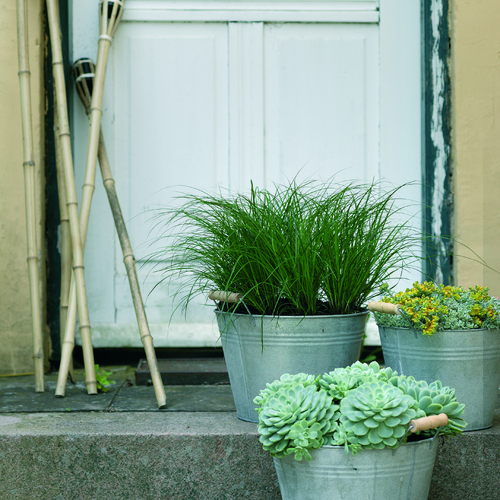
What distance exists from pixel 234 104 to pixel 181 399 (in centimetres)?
120

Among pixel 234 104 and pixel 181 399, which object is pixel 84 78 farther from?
pixel 181 399

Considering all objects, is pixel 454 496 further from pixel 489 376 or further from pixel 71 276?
pixel 71 276

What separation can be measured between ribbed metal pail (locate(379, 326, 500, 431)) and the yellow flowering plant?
22 millimetres

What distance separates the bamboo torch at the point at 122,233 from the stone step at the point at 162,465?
0.27 meters

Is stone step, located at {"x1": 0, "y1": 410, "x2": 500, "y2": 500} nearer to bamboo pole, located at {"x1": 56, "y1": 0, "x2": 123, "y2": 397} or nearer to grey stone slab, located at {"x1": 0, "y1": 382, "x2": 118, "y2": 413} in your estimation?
grey stone slab, located at {"x1": 0, "y1": 382, "x2": 118, "y2": 413}

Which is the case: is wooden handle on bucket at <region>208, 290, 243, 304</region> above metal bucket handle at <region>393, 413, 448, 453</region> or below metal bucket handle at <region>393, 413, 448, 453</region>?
above

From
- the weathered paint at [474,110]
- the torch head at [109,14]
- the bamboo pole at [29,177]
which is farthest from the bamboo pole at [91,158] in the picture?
the weathered paint at [474,110]

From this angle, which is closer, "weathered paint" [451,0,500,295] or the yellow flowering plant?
the yellow flowering plant

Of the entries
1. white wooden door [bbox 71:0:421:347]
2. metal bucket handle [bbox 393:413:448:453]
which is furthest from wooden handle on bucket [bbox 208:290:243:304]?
white wooden door [bbox 71:0:421:347]

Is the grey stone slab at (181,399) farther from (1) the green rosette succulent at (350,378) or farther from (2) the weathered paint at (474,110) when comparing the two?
(2) the weathered paint at (474,110)

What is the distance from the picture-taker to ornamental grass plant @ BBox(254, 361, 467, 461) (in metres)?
1.14

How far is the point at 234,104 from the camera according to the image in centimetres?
244

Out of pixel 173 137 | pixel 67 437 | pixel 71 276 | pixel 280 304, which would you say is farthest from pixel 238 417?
pixel 173 137

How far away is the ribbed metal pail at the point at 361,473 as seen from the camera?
1.18 metres
